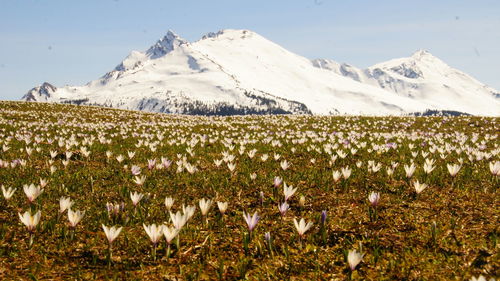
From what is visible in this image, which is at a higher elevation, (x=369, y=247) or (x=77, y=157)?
(x=77, y=157)

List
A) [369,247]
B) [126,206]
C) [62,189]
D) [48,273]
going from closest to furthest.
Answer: [48,273]
[369,247]
[126,206]
[62,189]

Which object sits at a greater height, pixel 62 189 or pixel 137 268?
pixel 62 189

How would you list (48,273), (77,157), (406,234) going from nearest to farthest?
(48,273)
(406,234)
(77,157)

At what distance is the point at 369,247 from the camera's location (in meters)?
3.71

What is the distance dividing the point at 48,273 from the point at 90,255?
15.9 inches

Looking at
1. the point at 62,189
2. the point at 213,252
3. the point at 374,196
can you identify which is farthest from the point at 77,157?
the point at 374,196

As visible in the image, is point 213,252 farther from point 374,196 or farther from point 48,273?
point 374,196

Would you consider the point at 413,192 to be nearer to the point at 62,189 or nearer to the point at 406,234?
the point at 406,234

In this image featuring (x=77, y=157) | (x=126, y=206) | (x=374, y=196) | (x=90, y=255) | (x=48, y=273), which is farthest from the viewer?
(x=77, y=157)

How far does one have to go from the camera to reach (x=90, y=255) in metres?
3.45

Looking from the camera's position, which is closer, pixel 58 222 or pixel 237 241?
pixel 237 241

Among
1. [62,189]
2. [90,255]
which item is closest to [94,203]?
[62,189]

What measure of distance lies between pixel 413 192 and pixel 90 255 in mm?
4813

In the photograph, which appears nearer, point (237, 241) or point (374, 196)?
point (237, 241)
